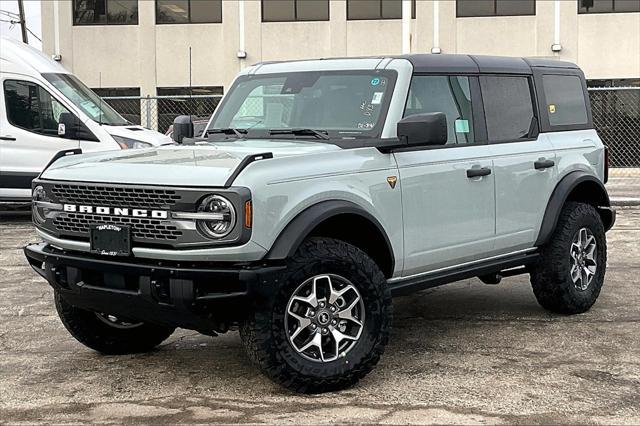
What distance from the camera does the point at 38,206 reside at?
5426mm

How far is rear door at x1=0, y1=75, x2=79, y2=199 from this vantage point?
13.2 m

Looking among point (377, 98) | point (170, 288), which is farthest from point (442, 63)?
point (170, 288)

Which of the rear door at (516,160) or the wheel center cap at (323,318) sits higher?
the rear door at (516,160)

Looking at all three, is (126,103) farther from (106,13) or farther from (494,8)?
(494,8)

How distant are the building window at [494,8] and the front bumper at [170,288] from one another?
83.7ft

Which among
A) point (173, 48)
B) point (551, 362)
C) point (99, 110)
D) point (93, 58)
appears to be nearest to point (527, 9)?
point (173, 48)

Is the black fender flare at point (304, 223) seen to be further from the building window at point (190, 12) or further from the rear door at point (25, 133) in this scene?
the building window at point (190, 12)

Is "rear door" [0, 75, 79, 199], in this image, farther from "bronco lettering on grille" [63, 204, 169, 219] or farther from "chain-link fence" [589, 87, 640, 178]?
"chain-link fence" [589, 87, 640, 178]

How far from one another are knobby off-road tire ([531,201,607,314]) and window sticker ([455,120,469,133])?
119cm

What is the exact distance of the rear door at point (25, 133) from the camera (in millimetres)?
13195

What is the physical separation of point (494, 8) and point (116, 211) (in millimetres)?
25767

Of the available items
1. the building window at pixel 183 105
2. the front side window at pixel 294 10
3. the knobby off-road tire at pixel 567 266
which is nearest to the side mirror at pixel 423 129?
the knobby off-road tire at pixel 567 266

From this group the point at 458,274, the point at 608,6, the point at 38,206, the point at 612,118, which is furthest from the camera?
the point at 608,6

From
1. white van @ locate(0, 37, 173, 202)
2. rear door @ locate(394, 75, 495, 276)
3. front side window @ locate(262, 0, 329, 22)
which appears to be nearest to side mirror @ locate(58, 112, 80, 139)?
white van @ locate(0, 37, 173, 202)
